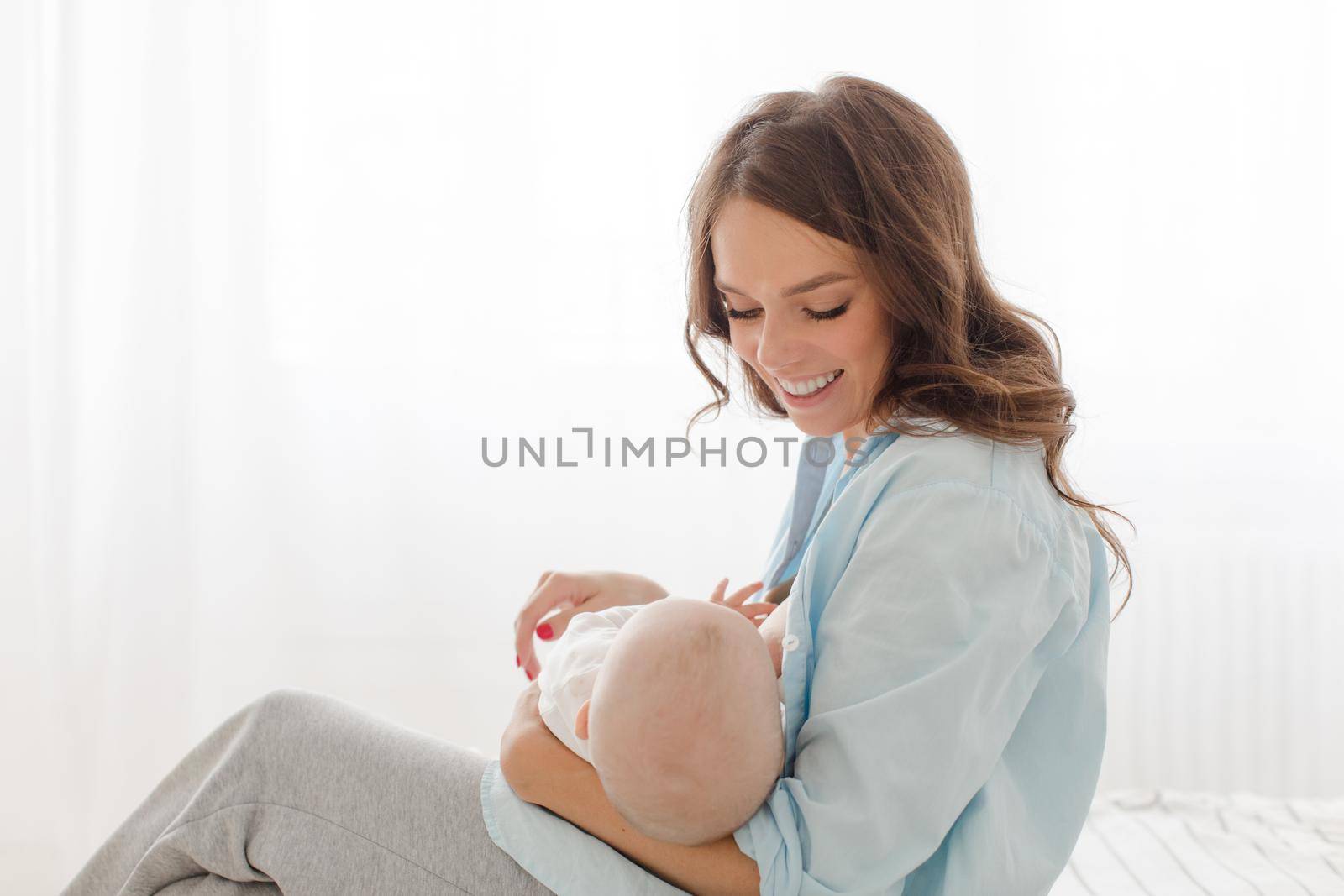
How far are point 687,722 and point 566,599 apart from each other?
0.62 m

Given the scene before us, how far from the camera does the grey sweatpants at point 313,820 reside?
1.06m

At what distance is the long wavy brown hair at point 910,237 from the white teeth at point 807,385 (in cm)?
6

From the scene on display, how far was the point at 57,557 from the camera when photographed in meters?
2.57

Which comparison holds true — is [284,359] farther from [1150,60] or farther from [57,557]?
[1150,60]

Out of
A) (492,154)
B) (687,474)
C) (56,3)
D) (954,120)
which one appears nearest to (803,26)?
(954,120)

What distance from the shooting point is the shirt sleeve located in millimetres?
922

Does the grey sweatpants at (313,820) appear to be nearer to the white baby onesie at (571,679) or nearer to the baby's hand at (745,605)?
the white baby onesie at (571,679)

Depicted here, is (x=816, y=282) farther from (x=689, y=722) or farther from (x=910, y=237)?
(x=689, y=722)

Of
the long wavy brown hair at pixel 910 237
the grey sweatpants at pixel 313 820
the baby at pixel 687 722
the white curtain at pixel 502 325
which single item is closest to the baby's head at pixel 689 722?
the baby at pixel 687 722

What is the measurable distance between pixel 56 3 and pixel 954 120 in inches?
81.4

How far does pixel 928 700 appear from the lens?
0.92m

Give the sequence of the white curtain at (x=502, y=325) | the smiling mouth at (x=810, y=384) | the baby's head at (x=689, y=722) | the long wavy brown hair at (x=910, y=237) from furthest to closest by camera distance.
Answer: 1. the white curtain at (x=502, y=325)
2. the smiling mouth at (x=810, y=384)
3. the long wavy brown hair at (x=910, y=237)
4. the baby's head at (x=689, y=722)

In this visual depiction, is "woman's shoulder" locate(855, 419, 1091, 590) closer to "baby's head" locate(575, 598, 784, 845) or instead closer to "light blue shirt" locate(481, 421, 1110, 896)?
"light blue shirt" locate(481, 421, 1110, 896)

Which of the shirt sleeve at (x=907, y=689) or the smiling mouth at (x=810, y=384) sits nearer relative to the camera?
the shirt sleeve at (x=907, y=689)
